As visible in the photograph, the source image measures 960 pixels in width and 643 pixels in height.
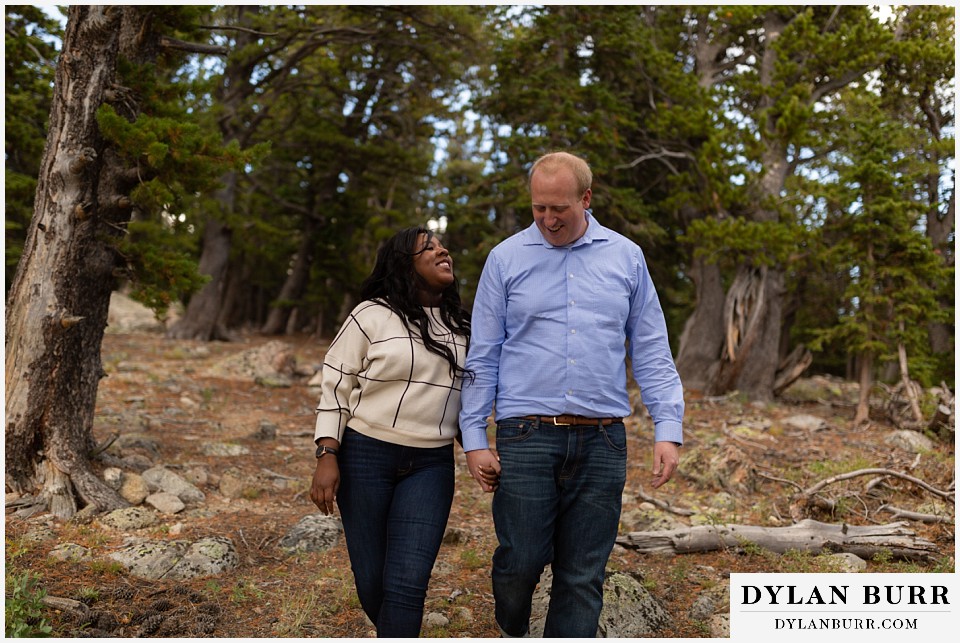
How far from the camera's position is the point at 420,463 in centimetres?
338

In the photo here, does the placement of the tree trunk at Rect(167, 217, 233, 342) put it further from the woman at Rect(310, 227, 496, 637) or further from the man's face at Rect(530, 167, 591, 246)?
the man's face at Rect(530, 167, 591, 246)

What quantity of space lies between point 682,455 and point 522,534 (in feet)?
18.9

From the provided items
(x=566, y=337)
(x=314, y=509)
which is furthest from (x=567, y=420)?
(x=314, y=509)

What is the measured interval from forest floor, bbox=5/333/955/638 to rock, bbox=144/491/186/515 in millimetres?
130

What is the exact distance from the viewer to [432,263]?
352 cm

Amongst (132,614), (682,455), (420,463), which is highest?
(420,463)

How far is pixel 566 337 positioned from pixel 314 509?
406 cm

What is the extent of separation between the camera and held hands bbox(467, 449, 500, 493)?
3.23m

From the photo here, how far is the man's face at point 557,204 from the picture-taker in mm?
3162

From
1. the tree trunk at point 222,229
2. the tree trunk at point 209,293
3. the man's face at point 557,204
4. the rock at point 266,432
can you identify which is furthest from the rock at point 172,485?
the tree trunk at point 209,293

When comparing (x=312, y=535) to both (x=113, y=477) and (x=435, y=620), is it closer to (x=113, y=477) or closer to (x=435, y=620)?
(x=435, y=620)

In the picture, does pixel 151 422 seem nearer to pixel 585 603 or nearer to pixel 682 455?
pixel 682 455

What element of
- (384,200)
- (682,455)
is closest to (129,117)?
(682,455)

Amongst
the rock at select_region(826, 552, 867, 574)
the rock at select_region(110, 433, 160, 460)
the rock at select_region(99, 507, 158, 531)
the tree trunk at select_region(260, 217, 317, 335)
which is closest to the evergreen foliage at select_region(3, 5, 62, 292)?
the rock at select_region(110, 433, 160, 460)
